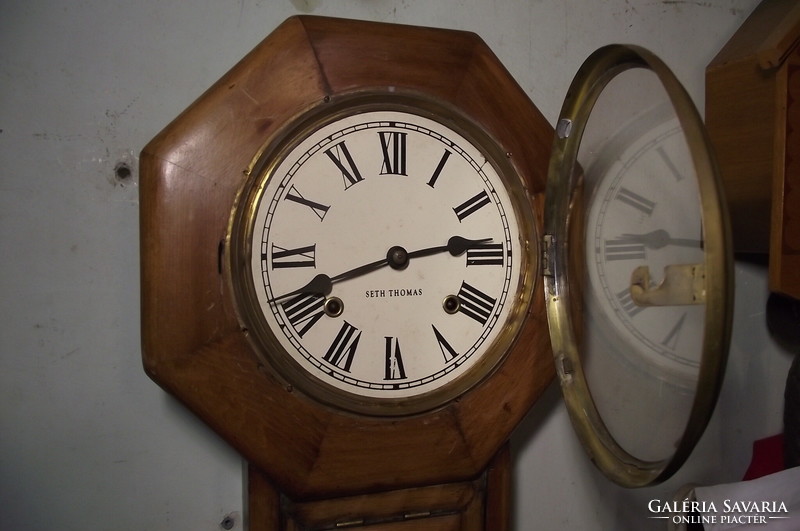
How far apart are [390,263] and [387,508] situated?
31 cm

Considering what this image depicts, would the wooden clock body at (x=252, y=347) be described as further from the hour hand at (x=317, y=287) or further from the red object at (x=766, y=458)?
the red object at (x=766, y=458)

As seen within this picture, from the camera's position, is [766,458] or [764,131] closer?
[764,131]

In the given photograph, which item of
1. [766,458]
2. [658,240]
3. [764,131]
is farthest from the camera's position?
[766,458]

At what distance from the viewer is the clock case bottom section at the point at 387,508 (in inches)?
28.9

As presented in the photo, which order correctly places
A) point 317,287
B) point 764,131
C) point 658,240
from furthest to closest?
1. point 764,131
2. point 317,287
3. point 658,240

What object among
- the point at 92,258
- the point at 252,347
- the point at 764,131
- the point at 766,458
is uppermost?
the point at 764,131

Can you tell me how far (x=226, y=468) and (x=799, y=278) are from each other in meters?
0.87

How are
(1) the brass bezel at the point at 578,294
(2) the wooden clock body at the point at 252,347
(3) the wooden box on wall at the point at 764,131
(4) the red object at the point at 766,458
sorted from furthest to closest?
(4) the red object at the point at 766,458, (3) the wooden box on wall at the point at 764,131, (2) the wooden clock body at the point at 252,347, (1) the brass bezel at the point at 578,294

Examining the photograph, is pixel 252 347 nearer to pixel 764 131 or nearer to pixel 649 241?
pixel 649 241

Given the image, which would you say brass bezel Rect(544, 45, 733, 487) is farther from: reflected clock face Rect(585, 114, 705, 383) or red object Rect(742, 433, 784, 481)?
red object Rect(742, 433, 784, 481)

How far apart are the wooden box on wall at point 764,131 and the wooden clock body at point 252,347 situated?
Answer: 0.35m

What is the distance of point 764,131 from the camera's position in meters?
0.88

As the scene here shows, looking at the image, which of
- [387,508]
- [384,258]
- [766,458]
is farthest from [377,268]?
[766,458]

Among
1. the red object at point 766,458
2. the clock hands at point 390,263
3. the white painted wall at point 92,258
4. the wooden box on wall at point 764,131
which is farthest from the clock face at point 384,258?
the red object at point 766,458
